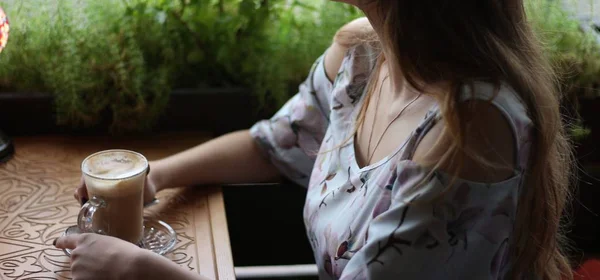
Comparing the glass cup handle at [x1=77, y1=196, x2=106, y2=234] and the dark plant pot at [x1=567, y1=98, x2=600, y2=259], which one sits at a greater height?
the glass cup handle at [x1=77, y1=196, x2=106, y2=234]

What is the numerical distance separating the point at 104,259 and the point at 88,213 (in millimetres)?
88

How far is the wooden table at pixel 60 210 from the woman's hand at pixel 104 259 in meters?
0.06

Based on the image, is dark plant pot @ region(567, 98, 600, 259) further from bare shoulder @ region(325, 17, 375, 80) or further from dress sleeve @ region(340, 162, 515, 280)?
dress sleeve @ region(340, 162, 515, 280)

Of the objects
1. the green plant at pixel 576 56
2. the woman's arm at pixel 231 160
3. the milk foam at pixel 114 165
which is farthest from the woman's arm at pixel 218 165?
the green plant at pixel 576 56

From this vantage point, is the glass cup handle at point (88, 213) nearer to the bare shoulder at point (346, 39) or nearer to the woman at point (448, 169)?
the woman at point (448, 169)

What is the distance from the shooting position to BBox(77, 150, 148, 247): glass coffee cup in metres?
1.14

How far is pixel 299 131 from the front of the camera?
4.84 feet

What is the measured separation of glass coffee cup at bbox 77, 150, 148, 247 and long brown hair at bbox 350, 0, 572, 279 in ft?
1.52

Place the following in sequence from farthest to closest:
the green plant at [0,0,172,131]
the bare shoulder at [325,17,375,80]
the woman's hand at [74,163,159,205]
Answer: the green plant at [0,0,172,131] → the bare shoulder at [325,17,375,80] → the woman's hand at [74,163,159,205]

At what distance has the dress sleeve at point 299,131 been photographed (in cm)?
146

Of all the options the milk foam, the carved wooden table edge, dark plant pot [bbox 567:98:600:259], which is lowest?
dark plant pot [bbox 567:98:600:259]

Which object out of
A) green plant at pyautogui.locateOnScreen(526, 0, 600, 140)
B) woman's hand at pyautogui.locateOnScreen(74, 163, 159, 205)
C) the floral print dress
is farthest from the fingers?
green plant at pyautogui.locateOnScreen(526, 0, 600, 140)

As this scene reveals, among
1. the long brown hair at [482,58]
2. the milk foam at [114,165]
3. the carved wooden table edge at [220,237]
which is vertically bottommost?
the carved wooden table edge at [220,237]

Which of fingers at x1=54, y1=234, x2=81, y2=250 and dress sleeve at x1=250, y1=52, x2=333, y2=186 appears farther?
dress sleeve at x1=250, y1=52, x2=333, y2=186
